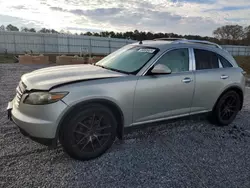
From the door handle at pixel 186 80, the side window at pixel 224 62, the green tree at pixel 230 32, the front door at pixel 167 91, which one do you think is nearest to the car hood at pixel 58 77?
the front door at pixel 167 91

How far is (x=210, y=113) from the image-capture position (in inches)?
179

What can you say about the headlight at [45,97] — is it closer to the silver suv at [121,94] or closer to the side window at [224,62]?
the silver suv at [121,94]

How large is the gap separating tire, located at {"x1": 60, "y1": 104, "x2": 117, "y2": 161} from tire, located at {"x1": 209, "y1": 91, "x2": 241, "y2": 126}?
99.1 inches

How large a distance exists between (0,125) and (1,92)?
316 cm

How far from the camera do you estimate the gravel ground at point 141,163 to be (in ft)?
8.86

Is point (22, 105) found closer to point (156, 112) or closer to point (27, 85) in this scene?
point (27, 85)

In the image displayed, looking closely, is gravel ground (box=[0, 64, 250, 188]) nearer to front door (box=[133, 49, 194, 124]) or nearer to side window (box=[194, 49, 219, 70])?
front door (box=[133, 49, 194, 124])

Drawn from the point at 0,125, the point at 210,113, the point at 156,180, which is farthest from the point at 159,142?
the point at 0,125

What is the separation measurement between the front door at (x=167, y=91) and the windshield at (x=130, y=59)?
21cm

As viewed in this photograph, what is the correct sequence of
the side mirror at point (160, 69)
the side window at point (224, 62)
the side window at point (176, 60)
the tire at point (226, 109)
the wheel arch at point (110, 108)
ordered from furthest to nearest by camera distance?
the tire at point (226, 109) < the side window at point (224, 62) < the side window at point (176, 60) < the side mirror at point (160, 69) < the wheel arch at point (110, 108)

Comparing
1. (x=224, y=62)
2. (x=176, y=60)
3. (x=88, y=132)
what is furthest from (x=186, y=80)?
(x=88, y=132)

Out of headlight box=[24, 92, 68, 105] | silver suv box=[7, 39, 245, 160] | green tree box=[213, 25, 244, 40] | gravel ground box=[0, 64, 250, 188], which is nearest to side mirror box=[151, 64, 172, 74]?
silver suv box=[7, 39, 245, 160]

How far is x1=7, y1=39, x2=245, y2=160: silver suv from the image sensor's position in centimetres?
280

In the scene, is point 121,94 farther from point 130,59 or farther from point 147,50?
point 147,50
